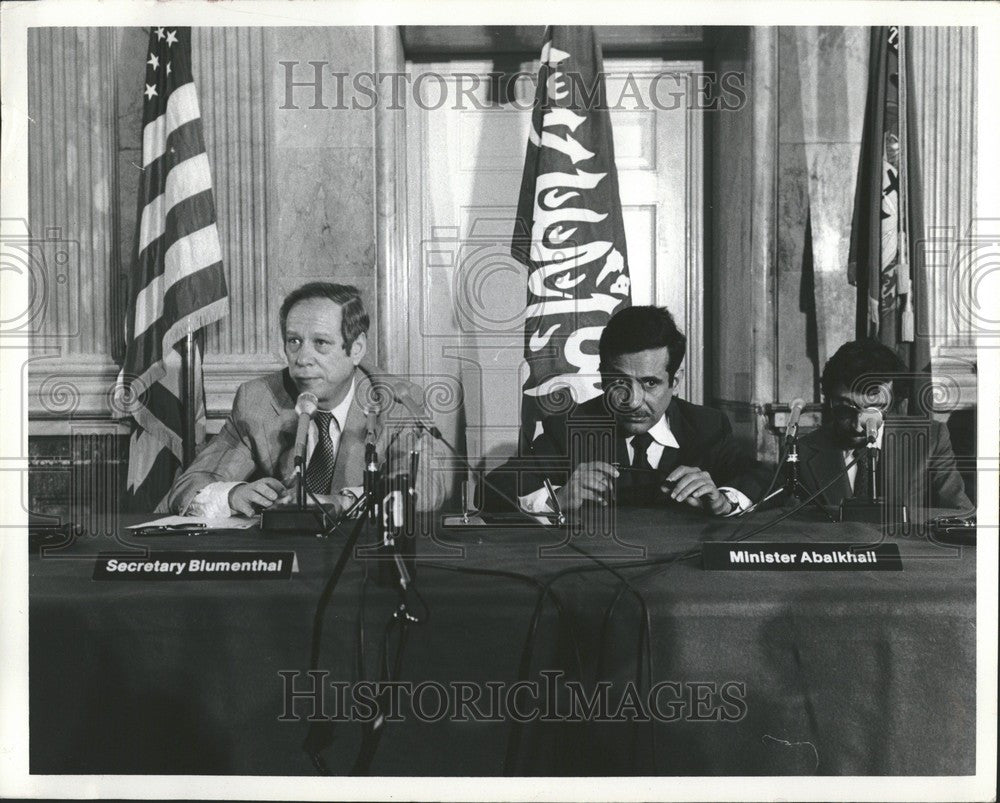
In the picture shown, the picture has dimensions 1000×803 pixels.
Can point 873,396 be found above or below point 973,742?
above

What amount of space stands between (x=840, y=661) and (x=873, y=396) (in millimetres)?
894

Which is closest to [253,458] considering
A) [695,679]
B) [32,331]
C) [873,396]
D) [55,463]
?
[55,463]

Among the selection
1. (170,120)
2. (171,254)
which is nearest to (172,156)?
(170,120)

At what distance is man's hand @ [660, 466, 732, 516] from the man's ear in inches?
34.2

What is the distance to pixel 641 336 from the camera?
2566 millimetres

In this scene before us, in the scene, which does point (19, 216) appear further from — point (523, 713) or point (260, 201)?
point (523, 713)

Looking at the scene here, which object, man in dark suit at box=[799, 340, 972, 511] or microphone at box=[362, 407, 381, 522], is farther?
man in dark suit at box=[799, 340, 972, 511]

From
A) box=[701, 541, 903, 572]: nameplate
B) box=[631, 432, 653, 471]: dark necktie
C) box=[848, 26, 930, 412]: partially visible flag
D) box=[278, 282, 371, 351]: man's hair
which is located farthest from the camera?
box=[848, 26, 930, 412]: partially visible flag

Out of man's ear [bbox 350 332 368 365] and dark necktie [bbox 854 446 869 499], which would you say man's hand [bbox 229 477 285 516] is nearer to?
man's ear [bbox 350 332 368 365]

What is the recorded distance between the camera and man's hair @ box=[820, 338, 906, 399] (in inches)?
98.9

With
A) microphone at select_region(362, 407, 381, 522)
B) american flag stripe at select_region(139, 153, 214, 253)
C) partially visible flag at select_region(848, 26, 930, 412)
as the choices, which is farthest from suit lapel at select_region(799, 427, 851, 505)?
american flag stripe at select_region(139, 153, 214, 253)

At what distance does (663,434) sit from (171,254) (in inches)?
59.0

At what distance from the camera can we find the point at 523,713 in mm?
1982

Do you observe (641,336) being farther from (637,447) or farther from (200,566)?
(200,566)
